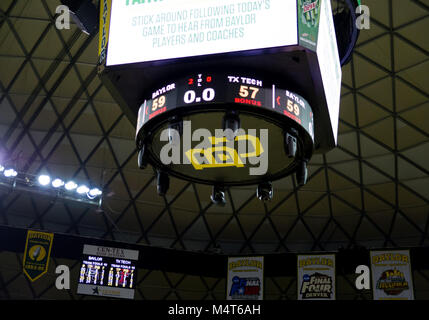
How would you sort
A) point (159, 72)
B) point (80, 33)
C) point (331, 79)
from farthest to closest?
point (80, 33) < point (331, 79) < point (159, 72)

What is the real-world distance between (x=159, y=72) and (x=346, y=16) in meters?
5.91

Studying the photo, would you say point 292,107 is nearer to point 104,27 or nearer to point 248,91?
point 248,91

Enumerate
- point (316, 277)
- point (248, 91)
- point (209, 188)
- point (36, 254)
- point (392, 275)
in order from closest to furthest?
point (248, 91)
point (392, 275)
point (316, 277)
point (36, 254)
point (209, 188)

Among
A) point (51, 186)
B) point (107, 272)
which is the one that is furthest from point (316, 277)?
point (51, 186)

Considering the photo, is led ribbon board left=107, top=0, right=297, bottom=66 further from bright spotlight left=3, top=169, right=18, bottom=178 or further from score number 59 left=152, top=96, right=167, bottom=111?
bright spotlight left=3, top=169, right=18, bottom=178

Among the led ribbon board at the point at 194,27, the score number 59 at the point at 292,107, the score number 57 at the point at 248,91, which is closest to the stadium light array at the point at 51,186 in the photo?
the led ribbon board at the point at 194,27

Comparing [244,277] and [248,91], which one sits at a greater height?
[248,91]

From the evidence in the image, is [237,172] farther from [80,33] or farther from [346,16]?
[80,33]

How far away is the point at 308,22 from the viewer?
29.0 ft

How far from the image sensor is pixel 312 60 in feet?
29.0

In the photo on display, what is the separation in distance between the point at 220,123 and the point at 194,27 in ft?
6.19

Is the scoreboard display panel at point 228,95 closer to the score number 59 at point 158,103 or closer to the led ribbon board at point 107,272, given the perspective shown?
the score number 59 at point 158,103
